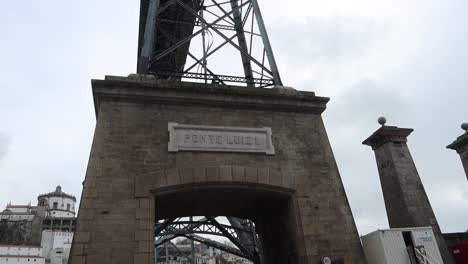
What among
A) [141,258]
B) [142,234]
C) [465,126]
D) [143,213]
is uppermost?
[465,126]

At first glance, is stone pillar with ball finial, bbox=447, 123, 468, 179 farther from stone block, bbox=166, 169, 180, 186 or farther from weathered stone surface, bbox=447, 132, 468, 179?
stone block, bbox=166, 169, 180, 186

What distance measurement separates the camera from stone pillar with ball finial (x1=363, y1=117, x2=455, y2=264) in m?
11.4

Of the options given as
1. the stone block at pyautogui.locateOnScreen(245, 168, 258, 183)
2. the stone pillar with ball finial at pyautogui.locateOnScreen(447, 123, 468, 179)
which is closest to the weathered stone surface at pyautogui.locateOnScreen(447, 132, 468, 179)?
the stone pillar with ball finial at pyautogui.locateOnScreen(447, 123, 468, 179)

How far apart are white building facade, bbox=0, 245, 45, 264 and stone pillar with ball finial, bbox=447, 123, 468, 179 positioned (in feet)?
224

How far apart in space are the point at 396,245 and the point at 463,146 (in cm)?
726

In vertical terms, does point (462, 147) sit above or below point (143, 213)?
→ above

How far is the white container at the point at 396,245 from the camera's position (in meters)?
8.84

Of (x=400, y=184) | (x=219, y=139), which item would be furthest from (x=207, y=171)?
(x=400, y=184)

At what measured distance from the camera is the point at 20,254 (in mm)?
64938

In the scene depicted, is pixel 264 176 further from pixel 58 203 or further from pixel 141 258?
pixel 58 203

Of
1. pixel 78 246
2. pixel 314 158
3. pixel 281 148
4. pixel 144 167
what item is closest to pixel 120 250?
pixel 78 246

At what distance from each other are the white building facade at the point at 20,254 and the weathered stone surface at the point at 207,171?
214ft

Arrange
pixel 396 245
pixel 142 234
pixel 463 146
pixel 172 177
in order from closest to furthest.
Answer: pixel 142 234, pixel 172 177, pixel 396 245, pixel 463 146

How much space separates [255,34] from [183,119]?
4.37 metres
